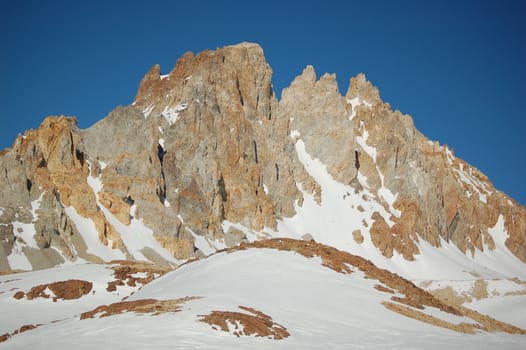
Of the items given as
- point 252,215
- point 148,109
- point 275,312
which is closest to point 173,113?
point 148,109

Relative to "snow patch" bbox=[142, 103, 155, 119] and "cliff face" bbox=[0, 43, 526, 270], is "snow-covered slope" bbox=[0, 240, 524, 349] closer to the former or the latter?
"cliff face" bbox=[0, 43, 526, 270]

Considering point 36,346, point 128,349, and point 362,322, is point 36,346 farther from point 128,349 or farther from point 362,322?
point 362,322

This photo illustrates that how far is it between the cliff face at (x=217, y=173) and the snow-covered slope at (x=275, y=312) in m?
59.0

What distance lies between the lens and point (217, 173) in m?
124

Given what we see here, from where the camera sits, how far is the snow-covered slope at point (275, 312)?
1786 cm

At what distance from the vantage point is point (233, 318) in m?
19.6

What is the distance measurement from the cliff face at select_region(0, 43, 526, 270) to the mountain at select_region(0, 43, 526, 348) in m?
0.36

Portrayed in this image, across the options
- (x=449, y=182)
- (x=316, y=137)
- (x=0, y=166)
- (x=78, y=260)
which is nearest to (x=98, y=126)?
(x=0, y=166)

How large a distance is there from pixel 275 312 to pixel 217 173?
10192cm

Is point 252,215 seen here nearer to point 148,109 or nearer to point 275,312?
point 148,109

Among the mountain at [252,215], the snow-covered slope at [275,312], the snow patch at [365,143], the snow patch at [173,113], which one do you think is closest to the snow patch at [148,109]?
the mountain at [252,215]

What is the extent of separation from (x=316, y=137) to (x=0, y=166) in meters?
95.1

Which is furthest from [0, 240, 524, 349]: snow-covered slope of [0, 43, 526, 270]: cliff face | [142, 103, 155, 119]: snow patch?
[142, 103, 155, 119]: snow patch

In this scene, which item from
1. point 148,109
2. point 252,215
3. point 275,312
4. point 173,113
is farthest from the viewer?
point 148,109
